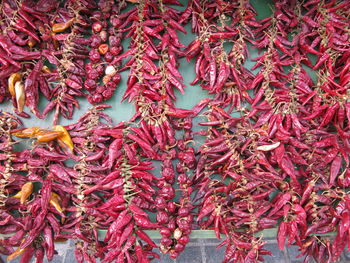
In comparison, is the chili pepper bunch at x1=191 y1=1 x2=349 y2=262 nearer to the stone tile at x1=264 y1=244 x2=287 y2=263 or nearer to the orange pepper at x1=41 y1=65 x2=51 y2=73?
the stone tile at x1=264 y1=244 x2=287 y2=263

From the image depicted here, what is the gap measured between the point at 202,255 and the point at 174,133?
1760 mm

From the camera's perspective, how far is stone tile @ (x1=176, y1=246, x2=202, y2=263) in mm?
3045

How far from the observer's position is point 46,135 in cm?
188

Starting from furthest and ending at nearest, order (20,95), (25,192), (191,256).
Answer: (191,256)
(20,95)
(25,192)

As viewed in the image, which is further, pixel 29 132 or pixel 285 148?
pixel 285 148

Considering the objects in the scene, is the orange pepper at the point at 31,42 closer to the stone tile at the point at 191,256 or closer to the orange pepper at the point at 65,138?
the orange pepper at the point at 65,138

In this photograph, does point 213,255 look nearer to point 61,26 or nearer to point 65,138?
point 65,138

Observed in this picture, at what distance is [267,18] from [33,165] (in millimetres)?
2029

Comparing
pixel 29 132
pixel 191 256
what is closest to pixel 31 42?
pixel 29 132

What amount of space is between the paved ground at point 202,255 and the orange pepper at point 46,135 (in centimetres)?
170

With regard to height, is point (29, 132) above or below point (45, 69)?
below

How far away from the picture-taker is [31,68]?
2.08 m

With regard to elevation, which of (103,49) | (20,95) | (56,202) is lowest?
(56,202)

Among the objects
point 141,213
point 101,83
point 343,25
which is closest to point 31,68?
point 101,83
